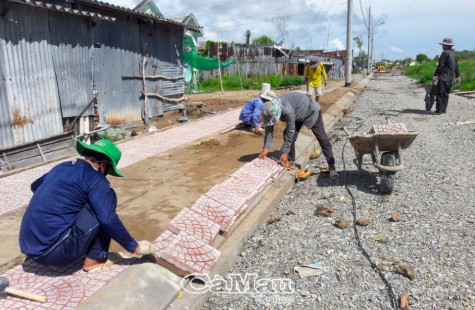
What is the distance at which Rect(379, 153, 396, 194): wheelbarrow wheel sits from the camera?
5.30 meters

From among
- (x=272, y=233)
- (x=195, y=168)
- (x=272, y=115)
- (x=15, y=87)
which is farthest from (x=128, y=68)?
(x=272, y=233)

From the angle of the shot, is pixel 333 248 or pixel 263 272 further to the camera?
pixel 333 248

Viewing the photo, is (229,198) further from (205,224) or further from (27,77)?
(27,77)

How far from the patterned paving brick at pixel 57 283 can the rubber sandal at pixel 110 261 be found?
3cm

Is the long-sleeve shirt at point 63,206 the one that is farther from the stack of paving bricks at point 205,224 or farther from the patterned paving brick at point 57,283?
the stack of paving bricks at point 205,224

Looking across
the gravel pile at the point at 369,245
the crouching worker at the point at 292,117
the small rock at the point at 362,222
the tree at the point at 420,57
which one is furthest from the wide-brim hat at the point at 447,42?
the tree at the point at 420,57

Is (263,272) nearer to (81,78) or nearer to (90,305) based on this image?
(90,305)

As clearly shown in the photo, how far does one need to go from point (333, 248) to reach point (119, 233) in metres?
2.31

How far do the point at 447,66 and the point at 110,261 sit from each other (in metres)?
11.9

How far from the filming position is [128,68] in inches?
459

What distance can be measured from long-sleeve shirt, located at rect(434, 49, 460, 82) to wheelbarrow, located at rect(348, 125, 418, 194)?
8.01 meters

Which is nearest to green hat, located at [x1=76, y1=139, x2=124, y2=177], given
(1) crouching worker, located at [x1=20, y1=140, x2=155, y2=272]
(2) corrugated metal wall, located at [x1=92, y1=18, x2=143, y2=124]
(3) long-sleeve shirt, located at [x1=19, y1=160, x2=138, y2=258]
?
(1) crouching worker, located at [x1=20, y1=140, x2=155, y2=272]

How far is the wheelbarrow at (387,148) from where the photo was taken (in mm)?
5090

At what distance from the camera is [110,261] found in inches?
132
